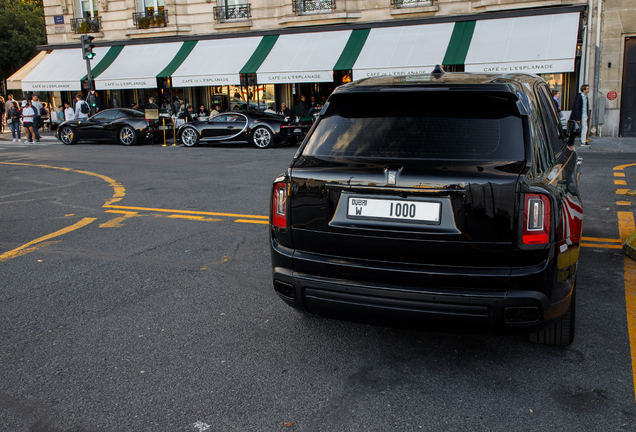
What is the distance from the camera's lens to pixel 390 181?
9.66 ft

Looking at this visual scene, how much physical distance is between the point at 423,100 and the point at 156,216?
17.2ft

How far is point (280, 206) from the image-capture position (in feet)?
11.1

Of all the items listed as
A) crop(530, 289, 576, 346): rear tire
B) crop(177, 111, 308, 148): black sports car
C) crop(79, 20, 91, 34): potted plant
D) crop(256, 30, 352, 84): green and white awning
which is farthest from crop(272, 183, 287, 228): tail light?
crop(79, 20, 91, 34): potted plant

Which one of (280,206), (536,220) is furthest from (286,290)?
(536,220)

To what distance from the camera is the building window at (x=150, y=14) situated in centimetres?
2626

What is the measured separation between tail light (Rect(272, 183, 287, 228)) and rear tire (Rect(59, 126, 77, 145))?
20.4 m

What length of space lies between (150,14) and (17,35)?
22035 mm

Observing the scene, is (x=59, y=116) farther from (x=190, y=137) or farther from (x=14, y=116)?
(x=190, y=137)

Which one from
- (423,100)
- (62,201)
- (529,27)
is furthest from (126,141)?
(423,100)

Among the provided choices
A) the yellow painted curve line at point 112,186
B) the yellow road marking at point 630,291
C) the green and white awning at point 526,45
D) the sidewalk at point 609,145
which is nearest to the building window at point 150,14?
the yellow painted curve line at point 112,186

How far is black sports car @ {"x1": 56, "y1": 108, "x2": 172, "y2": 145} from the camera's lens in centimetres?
2025

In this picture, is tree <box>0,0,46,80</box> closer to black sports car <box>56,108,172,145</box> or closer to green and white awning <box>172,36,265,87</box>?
green and white awning <box>172,36,265,87</box>

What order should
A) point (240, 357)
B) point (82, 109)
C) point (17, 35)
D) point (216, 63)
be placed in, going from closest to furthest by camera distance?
point (240, 357)
point (216, 63)
point (82, 109)
point (17, 35)

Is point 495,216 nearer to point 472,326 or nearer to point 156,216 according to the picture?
point 472,326
